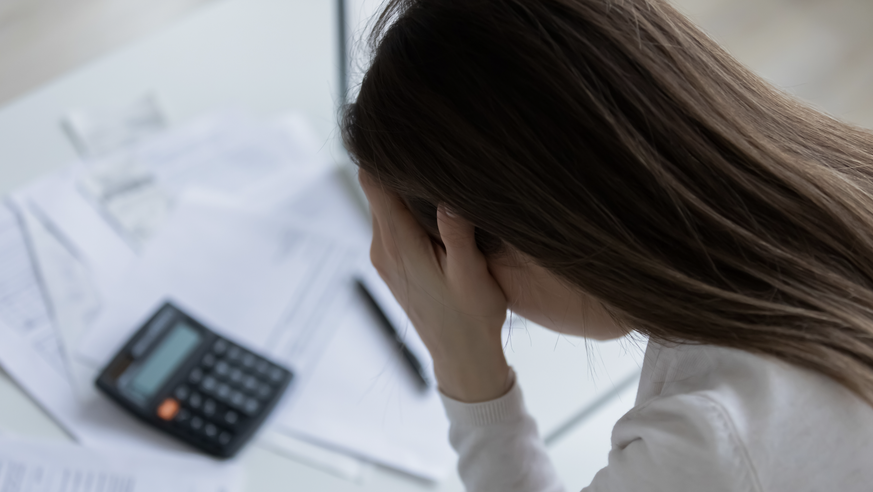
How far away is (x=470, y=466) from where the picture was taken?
1.60ft

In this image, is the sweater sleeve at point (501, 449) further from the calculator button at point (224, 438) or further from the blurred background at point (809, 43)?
the blurred background at point (809, 43)

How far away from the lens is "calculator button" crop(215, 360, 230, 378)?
577 mm

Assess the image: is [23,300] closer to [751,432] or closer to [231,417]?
[231,417]

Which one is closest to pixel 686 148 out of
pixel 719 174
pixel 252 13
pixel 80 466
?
pixel 719 174

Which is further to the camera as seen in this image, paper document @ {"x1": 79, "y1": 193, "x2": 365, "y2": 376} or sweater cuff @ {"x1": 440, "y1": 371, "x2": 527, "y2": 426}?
paper document @ {"x1": 79, "y1": 193, "x2": 365, "y2": 376}

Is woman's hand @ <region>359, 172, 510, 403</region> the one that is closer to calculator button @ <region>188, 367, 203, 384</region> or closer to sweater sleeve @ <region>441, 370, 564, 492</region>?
sweater sleeve @ <region>441, 370, 564, 492</region>

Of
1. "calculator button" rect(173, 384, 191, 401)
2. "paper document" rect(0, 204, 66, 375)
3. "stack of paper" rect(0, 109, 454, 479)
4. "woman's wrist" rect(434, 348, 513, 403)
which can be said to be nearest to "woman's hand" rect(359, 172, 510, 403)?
Result: "woman's wrist" rect(434, 348, 513, 403)

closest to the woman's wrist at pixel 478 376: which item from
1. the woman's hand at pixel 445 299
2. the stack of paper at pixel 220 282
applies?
the woman's hand at pixel 445 299

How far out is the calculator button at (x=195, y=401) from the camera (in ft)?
1.82

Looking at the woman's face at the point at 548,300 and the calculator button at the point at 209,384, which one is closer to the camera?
the woman's face at the point at 548,300

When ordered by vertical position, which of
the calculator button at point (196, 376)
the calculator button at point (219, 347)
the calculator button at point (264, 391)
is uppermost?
the calculator button at point (219, 347)

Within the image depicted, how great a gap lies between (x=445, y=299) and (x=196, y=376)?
10.1 inches

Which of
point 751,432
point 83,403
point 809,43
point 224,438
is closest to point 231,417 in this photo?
point 224,438

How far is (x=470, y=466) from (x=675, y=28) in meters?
0.34
